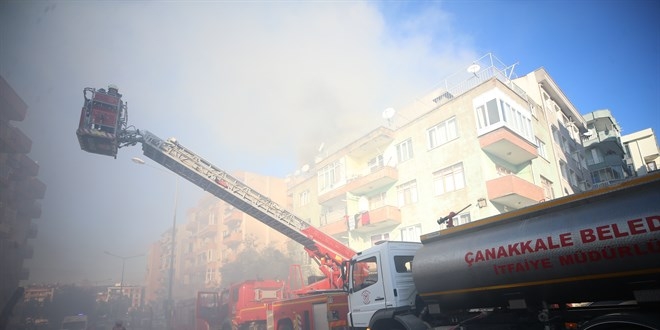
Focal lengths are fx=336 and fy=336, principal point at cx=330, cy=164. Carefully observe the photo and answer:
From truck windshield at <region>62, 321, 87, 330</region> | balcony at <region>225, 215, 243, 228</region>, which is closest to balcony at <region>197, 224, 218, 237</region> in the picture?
balcony at <region>225, 215, 243, 228</region>

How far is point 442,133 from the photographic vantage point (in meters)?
23.5

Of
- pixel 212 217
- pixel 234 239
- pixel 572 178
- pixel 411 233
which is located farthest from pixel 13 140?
pixel 572 178

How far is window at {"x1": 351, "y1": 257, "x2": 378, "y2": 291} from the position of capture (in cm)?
870

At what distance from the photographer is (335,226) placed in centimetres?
2942

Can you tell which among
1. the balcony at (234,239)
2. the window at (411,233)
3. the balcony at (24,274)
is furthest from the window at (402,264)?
the balcony at (24,274)

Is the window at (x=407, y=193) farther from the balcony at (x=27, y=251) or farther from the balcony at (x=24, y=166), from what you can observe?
the balcony at (x=27, y=251)

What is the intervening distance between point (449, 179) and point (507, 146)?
399 centimetres

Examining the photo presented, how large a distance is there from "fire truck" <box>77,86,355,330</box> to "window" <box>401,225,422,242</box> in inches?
398

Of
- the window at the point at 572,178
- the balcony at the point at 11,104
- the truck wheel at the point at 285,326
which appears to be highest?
the balcony at the point at 11,104

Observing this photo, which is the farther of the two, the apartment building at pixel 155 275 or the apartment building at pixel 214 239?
the apartment building at pixel 155 275

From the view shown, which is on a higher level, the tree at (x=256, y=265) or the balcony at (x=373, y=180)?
the balcony at (x=373, y=180)

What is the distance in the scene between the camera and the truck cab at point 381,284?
795 centimetres

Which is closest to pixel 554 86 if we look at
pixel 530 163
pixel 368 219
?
pixel 530 163

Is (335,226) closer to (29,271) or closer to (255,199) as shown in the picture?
(255,199)
